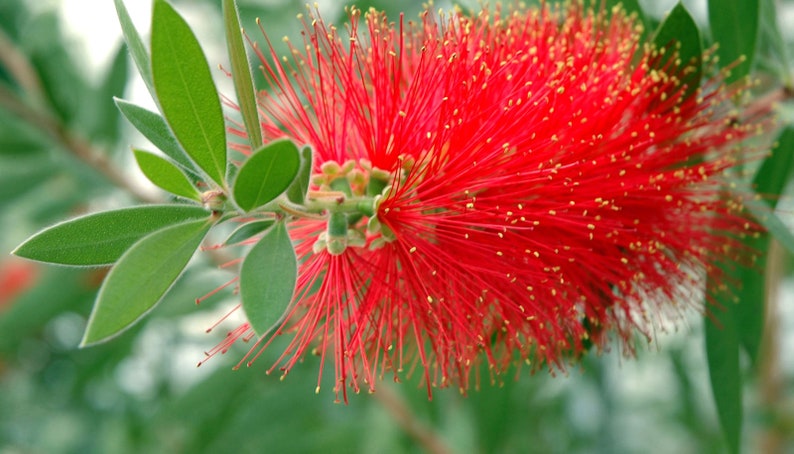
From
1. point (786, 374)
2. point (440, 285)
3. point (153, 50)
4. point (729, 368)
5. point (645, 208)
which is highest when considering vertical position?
point (153, 50)

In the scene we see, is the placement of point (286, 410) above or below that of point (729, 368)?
below

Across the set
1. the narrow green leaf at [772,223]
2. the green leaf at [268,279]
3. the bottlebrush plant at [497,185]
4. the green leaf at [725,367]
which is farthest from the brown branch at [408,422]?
the green leaf at [268,279]

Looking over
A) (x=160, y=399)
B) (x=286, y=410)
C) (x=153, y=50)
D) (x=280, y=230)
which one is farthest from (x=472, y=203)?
(x=160, y=399)

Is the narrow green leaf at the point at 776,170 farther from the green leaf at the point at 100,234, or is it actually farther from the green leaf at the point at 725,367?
the green leaf at the point at 100,234

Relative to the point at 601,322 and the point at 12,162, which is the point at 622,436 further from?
the point at 12,162

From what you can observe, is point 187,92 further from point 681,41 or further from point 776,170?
point 776,170

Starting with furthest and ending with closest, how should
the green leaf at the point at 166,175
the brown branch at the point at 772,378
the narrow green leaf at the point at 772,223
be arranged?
the brown branch at the point at 772,378 → the narrow green leaf at the point at 772,223 → the green leaf at the point at 166,175
